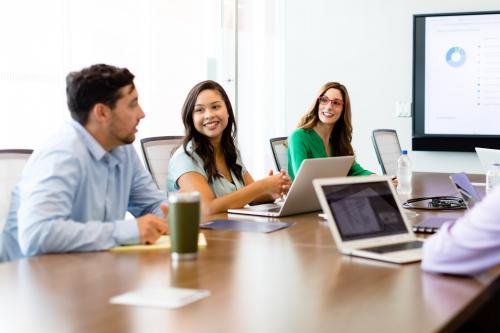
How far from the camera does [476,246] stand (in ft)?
5.04

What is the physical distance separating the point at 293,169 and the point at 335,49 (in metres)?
2.59

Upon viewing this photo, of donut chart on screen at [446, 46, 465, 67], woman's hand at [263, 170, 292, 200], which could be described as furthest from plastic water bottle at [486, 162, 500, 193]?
donut chart on screen at [446, 46, 465, 67]

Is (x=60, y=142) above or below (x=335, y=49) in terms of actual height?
below

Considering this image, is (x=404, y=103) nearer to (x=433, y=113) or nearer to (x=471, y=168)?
(x=433, y=113)

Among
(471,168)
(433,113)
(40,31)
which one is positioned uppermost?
(40,31)

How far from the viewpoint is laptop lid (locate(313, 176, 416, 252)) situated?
1.82m

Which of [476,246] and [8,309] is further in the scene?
[476,246]

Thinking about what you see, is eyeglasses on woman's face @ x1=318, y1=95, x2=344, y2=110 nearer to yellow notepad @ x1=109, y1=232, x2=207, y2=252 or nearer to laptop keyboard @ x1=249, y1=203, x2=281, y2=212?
laptop keyboard @ x1=249, y1=203, x2=281, y2=212

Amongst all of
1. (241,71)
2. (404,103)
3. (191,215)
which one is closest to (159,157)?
(191,215)

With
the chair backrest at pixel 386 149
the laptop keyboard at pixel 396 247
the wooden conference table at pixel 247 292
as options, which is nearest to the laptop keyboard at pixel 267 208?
the wooden conference table at pixel 247 292

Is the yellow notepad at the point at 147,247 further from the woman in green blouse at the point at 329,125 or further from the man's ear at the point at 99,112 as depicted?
the woman in green blouse at the point at 329,125

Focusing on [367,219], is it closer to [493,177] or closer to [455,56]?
[493,177]

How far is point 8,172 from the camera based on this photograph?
7.74 feet

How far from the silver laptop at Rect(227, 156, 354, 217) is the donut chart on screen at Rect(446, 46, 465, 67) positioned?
3310 millimetres
